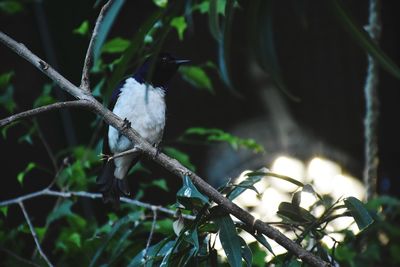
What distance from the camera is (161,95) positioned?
3.29m

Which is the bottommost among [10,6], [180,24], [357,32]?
[357,32]

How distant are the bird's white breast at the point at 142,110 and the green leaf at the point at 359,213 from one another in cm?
151

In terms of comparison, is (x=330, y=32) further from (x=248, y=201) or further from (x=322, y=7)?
(x=248, y=201)

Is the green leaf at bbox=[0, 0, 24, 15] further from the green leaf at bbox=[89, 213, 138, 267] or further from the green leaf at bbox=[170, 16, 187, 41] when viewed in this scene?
the green leaf at bbox=[89, 213, 138, 267]

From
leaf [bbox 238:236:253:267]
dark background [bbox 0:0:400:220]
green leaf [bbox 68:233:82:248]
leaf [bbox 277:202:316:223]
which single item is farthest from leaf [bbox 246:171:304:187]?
dark background [bbox 0:0:400:220]

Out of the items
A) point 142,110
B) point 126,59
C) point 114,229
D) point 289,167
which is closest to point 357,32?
point 126,59

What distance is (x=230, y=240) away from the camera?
178 centimetres

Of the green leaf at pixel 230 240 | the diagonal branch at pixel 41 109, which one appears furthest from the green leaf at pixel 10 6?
the green leaf at pixel 230 240

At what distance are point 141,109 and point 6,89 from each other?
64cm

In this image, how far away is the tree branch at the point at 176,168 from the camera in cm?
173

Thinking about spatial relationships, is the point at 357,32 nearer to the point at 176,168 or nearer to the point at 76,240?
the point at 176,168

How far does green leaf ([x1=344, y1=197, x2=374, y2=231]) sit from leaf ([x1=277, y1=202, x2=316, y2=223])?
0.24m

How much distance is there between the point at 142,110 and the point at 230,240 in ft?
4.95

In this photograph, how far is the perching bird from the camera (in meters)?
3.09
